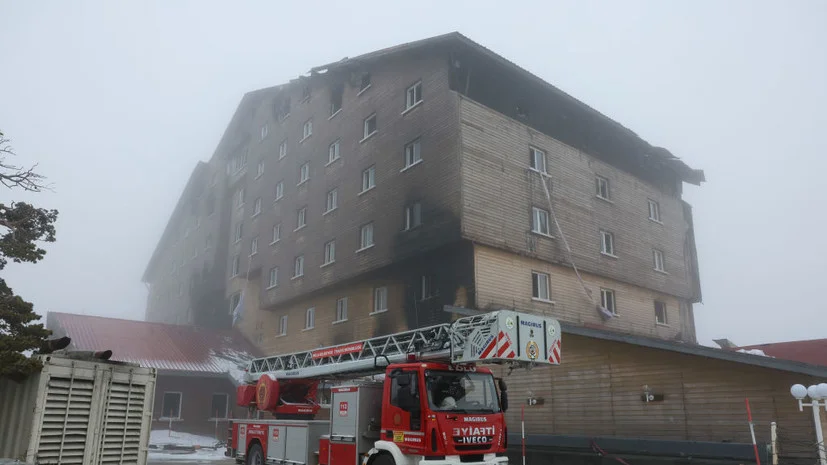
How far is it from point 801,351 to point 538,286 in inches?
400

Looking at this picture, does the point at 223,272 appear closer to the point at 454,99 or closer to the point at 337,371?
the point at 454,99

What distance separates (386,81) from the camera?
31125 millimetres

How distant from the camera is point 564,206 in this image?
2953cm

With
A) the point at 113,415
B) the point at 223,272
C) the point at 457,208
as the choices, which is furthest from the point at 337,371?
the point at 223,272

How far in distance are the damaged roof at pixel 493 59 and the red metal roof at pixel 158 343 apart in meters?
17.7

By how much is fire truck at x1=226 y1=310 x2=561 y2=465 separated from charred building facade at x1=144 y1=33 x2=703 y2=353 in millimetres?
11357

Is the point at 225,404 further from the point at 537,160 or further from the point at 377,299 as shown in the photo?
the point at 537,160

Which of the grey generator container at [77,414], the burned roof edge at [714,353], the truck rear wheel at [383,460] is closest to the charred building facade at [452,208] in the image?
the burned roof edge at [714,353]

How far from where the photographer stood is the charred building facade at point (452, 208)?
26.2m

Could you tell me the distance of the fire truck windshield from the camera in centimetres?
1120

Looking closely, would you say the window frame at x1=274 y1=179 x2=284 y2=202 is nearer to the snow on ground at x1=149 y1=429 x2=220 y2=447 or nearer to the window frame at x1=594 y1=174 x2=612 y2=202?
the snow on ground at x1=149 y1=429 x2=220 y2=447

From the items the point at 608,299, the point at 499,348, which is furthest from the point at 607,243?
the point at 499,348

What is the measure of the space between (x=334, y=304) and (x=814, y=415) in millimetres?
24307

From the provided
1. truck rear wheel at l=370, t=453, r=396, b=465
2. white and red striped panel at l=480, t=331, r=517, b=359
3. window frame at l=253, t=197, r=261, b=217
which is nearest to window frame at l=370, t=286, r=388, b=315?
window frame at l=253, t=197, r=261, b=217
